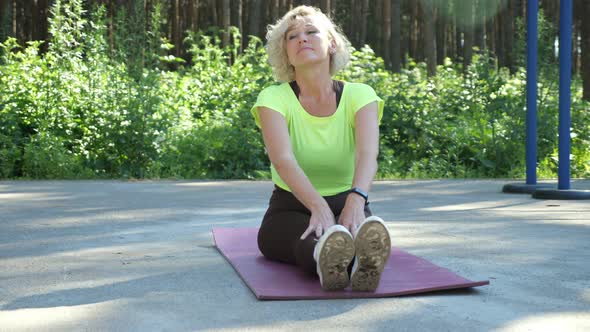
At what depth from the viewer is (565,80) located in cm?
724

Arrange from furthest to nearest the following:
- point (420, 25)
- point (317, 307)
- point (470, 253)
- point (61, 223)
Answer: point (420, 25) → point (61, 223) → point (470, 253) → point (317, 307)

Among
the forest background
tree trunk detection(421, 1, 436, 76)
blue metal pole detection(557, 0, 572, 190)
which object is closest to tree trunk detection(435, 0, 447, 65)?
tree trunk detection(421, 1, 436, 76)

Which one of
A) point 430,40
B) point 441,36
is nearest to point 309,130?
point 430,40

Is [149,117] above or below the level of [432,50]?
below

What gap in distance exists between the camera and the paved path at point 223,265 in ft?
9.55

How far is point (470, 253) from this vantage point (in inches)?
175

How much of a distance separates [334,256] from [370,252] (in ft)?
0.49

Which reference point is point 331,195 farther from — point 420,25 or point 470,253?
point 420,25

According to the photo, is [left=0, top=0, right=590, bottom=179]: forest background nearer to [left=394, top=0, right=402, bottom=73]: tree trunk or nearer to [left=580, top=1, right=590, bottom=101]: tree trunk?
[left=580, top=1, right=590, bottom=101]: tree trunk

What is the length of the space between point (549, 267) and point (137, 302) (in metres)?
2.07

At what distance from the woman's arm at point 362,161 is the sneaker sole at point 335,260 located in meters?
0.14

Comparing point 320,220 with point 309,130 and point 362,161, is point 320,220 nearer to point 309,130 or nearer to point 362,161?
point 362,161

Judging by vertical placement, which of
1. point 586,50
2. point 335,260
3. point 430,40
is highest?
point 430,40

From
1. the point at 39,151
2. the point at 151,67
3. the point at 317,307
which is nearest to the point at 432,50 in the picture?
the point at 151,67
